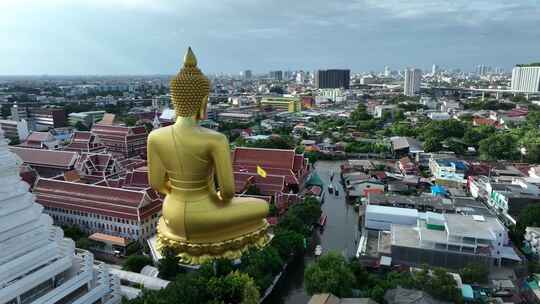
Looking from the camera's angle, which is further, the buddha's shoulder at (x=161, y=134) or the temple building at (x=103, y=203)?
the temple building at (x=103, y=203)

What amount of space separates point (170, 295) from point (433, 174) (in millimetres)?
23558

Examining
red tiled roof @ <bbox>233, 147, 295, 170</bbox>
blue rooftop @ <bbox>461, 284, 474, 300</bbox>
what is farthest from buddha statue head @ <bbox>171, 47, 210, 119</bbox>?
red tiled roof @ <bbox>233, 147, 295, 170</bbox>

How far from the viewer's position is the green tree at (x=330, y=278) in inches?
455

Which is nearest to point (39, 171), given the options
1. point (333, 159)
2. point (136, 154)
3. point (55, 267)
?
point (136, 154)

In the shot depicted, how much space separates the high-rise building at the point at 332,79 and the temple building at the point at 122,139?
8220 centimetres

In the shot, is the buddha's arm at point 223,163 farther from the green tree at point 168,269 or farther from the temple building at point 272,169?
the temple building at point 272,169

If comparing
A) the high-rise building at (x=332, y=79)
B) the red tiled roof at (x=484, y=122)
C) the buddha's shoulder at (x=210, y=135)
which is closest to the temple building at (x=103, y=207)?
the buddha's shoulder at (x=210, y=135)

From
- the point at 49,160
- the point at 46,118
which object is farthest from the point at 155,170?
the point at 46,118

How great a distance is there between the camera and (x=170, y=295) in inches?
401

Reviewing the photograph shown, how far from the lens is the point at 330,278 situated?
11.7 meters

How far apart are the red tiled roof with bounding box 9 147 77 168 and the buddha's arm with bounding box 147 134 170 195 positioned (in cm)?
2142

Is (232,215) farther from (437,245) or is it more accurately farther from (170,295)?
(437,245)

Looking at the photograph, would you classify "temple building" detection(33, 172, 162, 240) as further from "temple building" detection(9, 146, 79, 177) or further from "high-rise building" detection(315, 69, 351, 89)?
"high-rise building" detection(315, 69, 351, 89)

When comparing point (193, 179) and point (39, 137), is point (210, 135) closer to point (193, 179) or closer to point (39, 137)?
point (193, 179)
